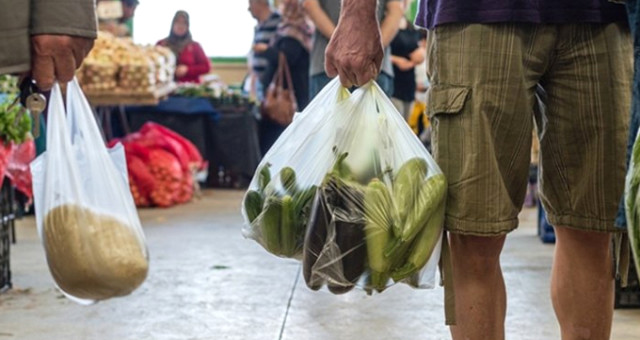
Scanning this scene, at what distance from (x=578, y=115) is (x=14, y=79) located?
3.24 m

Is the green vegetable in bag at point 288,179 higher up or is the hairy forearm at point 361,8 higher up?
the hairy forearm at point 361,8

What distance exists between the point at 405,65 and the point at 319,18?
267 centimetres

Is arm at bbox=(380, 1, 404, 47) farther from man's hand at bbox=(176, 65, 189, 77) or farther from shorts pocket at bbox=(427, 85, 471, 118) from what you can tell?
man's hand at bbox=(176, 65, 189, 77)

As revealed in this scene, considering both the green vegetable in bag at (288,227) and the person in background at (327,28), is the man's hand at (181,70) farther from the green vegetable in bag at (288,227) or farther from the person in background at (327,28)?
the green vegetable in bag at (288,227)

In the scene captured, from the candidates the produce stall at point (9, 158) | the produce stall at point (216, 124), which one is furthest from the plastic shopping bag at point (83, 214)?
the produce stall at point (216, 124)

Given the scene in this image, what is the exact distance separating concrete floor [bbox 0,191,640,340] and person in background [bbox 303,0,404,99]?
88 cm

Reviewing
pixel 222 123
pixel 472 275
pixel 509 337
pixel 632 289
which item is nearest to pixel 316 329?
pixel 509 337

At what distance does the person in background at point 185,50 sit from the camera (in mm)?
11492

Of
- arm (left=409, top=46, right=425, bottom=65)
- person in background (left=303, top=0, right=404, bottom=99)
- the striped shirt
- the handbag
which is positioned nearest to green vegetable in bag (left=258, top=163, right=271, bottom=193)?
person in background (left=303, top=0, right=404, bottom=99)

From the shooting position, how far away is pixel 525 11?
2.38m

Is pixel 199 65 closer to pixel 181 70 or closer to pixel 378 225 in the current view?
pixel 181 70

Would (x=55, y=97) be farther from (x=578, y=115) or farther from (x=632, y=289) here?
(x=632, y=289)

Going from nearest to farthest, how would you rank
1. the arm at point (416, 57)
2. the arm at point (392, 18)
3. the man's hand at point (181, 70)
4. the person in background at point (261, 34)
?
the arm at point (392, 18) → the arm at point (416, 57) → the person in background at point (261, 34) → the man's hand at point (181, 70)

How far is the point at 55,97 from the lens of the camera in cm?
254
